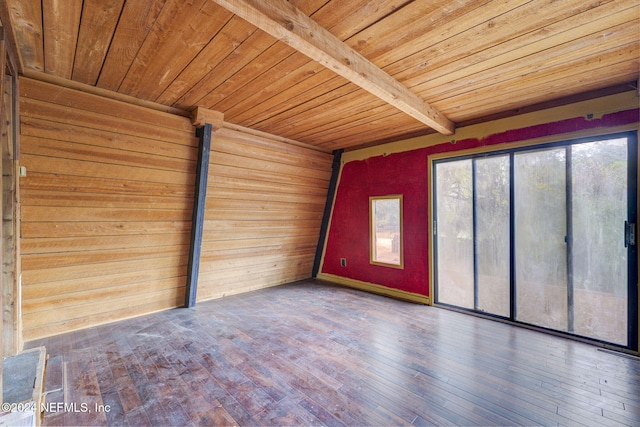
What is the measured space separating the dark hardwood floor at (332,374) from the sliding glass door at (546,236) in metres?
0.32

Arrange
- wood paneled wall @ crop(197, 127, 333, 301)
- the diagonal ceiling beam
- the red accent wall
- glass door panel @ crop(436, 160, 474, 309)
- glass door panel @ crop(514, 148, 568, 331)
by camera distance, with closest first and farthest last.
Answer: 1. the diagonal ceiling beam
2. glass door panel @ crop(514, 148, 568, 331)
3. the red accent wall
4. glass door panel @ crop(436, 160, 474, 309)
5. wood paneled wall @ crop(197, 127, 333, 301)

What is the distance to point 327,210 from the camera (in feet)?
16.6

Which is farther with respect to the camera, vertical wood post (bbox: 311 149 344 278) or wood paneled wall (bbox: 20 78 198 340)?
vertical wood post (bbox: 311 149 344 278)

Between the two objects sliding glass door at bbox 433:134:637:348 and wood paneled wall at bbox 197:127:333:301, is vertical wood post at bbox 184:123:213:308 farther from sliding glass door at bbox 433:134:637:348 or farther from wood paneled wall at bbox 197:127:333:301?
sliding glass door at bbox 433:134:637:348

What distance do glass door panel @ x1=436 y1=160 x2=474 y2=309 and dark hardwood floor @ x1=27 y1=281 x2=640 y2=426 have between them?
0.45 meters

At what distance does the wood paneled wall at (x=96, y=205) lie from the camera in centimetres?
241

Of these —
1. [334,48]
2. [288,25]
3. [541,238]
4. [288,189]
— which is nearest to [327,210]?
[288,189]

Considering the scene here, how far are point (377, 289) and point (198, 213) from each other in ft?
9.14

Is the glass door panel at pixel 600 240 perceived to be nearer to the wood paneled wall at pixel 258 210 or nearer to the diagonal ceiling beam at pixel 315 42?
the diagonal ceiling beam at pixel 315 42

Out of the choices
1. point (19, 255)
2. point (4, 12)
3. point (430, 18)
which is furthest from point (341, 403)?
point (4, 12)

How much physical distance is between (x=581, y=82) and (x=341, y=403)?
10.6 feet

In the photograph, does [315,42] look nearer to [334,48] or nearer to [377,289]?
[334,48]

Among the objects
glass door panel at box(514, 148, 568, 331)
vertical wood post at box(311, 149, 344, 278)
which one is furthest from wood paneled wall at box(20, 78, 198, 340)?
glass door panel at box(514, 148, 568, 331)

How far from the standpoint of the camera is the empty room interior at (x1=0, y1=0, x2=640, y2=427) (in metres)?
1.72
